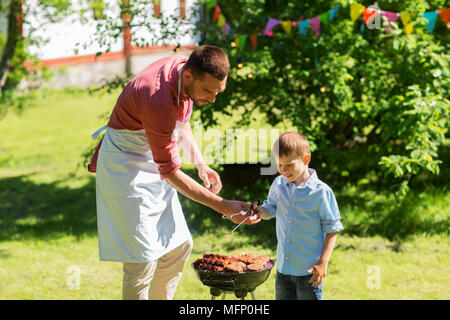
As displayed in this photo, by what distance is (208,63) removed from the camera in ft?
9.66

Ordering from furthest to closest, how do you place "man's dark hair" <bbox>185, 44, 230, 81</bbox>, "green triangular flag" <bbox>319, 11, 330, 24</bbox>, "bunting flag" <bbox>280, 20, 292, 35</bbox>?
"bunting flag" <bbox>280, 20, 292, 35</bbox> → "green triangular flag" <bbox>319, 11, 330, 24</bbox> → "man's dark hair" <bbox>185, 44, 230, 81</bbox>

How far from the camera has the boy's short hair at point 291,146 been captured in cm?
315

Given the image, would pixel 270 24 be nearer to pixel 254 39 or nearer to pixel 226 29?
pixel 254 39

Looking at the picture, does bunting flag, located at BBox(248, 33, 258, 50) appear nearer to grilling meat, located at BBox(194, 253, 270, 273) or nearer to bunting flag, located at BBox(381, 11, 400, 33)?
bunting flag, located at BBox(381, 11, 400, 33)

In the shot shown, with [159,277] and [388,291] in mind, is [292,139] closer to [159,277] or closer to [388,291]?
[159,277]

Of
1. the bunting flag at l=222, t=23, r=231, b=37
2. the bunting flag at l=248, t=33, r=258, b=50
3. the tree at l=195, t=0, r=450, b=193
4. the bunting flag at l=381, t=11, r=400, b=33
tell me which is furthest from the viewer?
the bunting flag at l=222, t=23, r=231, b=37

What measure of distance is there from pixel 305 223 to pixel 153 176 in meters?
0.89

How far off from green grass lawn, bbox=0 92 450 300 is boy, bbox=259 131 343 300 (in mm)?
1256

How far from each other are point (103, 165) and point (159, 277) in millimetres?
764

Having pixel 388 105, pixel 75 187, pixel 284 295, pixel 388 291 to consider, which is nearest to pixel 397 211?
pixel 388 105

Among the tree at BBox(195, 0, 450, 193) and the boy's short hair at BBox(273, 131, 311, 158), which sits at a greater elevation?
the boy's short hair at BBox(273, 131, 311, 158)

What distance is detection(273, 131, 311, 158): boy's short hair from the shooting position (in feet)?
10.3

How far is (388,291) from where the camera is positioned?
446cm

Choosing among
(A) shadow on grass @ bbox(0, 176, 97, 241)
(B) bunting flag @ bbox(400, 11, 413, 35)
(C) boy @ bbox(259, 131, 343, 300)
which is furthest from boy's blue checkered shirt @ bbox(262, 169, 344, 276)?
(A) shadow on grass @ bbox(0, 176, 97, 241)
